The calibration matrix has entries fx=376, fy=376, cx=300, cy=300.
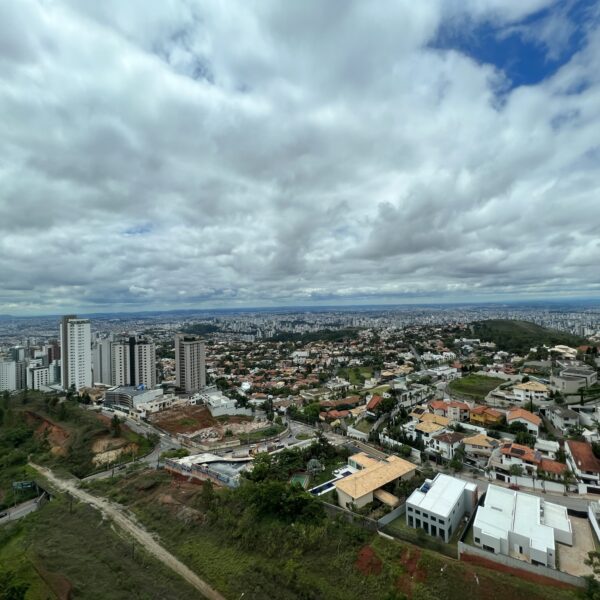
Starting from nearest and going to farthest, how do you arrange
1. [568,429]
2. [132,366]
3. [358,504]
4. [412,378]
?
[358,504], [568,429], [412,378], [132,366]

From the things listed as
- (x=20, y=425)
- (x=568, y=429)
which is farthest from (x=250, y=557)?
(x=20, y=425)

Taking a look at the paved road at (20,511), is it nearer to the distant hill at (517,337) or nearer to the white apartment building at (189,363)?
the white apartment building at (189,363)

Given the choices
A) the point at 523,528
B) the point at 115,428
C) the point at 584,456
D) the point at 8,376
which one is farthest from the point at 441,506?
the point at 8,376

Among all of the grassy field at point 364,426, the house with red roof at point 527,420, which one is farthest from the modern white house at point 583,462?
the grassy field at point 364,426

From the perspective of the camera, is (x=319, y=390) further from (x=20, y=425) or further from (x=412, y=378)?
(x=20, y=425)

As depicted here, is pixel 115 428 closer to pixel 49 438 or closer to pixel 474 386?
pixel 49 438

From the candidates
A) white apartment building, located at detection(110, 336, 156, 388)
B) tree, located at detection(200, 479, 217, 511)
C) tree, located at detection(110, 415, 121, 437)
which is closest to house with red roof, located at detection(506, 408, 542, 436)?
tree, located at detection(200, 479, 217, 511)
